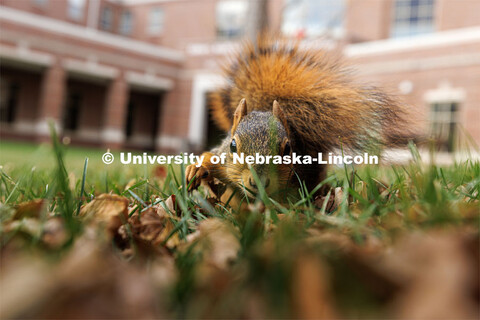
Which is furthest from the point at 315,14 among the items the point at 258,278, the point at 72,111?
the point at 258,278

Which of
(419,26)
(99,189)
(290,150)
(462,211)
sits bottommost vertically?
(99,189)

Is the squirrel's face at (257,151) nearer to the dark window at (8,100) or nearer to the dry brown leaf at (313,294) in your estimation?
the dry brown leaf at (313,294)

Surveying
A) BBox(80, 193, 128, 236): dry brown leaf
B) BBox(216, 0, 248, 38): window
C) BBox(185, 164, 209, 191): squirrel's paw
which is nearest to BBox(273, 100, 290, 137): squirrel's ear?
BBox(185, 164, 209, 191): squirrel's paw

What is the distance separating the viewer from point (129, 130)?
23.9 metres

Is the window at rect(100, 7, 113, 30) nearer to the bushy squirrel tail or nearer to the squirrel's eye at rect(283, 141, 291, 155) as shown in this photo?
the bushy squirrel tail

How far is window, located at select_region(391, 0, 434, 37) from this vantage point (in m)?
17.1

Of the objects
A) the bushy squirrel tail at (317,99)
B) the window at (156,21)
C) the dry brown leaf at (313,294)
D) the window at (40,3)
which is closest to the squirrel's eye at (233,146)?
the bushy squirrel tail at (317,99)

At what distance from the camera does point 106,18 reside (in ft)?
81.1

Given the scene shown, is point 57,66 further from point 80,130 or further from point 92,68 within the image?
point 80,130

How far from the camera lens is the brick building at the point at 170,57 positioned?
14.2 m

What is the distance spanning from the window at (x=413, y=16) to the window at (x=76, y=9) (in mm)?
17121

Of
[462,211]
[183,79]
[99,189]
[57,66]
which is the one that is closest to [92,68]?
[57,66]

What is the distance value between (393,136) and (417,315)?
1203 mm

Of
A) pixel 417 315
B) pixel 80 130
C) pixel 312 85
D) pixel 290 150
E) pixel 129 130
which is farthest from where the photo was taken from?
pixel 129 130
